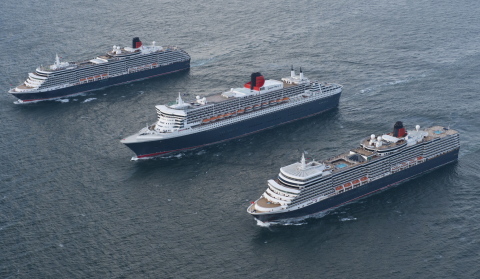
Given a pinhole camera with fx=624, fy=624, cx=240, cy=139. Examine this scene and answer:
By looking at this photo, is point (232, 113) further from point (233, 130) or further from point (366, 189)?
point (366, 189)

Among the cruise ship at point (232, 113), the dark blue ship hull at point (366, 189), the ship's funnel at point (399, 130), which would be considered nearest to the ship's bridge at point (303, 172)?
the dark blue ship hull at point (366, 189)

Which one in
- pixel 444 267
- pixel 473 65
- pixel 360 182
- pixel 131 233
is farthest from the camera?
pixel 473 65

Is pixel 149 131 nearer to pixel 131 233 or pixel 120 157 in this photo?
pixel 120 157

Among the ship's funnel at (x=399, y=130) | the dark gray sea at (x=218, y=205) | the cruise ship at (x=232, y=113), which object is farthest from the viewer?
the cruise ship at (x=232, y=113)

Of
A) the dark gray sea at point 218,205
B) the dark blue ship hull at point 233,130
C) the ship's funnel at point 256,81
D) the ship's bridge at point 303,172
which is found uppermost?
the ship's funnel at point 256,81

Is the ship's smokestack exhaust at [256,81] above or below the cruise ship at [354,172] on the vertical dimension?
above

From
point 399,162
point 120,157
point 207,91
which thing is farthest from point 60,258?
point 207,91

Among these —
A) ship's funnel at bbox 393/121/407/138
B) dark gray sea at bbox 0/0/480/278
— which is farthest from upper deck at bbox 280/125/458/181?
dark gray sea at bbox 0/0/480/278

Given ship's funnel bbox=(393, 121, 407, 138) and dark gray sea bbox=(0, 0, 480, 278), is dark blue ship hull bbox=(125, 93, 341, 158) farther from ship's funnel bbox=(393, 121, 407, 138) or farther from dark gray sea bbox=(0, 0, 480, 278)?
ship's funnel bbox=(393, 121, 407, 138)

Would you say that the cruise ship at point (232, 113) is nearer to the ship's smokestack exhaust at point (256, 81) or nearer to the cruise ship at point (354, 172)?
the ship's smokestack exhaust at point (256, 81)
